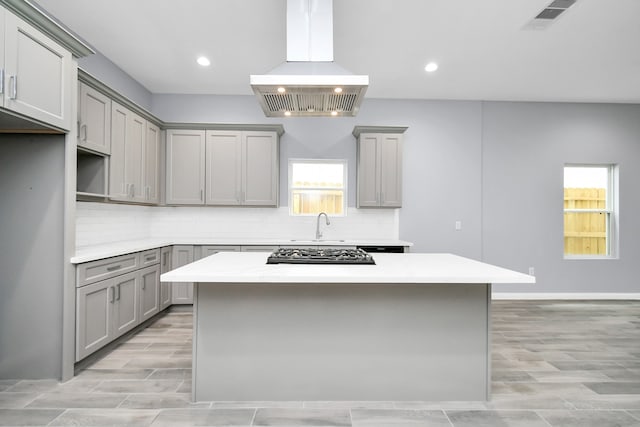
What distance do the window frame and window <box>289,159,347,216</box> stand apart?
3340 millimetres

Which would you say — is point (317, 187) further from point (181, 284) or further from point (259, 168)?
point (181, 284)

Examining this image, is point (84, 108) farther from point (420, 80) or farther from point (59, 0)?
point (420, 80)

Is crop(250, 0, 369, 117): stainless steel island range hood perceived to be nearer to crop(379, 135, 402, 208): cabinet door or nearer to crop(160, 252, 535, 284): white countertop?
crop(160, 252, 535, 284): white countertop

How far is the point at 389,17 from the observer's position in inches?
124

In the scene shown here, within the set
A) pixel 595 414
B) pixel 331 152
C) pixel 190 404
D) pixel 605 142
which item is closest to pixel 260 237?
pixel 331 152

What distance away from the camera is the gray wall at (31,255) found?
2.50 meters

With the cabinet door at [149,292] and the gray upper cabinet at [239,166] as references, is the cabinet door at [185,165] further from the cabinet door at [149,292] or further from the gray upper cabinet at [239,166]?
the cabinet door at [149,292]

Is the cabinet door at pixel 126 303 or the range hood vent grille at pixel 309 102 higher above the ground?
the range hood vent grille at pixel 309 102

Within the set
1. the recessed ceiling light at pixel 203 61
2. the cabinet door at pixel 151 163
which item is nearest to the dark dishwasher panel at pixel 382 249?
the cabinet door at pixel 151 163

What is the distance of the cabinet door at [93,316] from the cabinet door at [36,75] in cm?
125

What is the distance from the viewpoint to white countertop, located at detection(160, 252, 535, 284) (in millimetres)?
1851

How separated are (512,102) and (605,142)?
152cm

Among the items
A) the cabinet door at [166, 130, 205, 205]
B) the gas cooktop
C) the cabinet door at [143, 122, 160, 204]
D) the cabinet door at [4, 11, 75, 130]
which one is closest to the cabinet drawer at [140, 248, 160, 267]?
the cabinet door at [143, 122, 160, 204]

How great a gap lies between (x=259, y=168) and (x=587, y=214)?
16.2 feet
